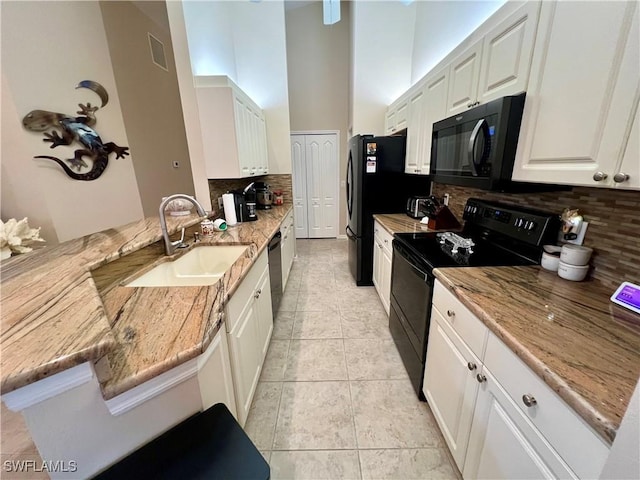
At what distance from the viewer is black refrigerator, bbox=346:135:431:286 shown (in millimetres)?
2672

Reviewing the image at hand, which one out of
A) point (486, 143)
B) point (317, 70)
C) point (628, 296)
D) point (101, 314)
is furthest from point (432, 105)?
point (317, 70)

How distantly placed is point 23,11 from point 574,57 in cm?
456

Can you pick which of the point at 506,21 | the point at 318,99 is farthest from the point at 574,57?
the point at 318,99

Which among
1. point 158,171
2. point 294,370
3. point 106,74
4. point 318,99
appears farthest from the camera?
point 318,99

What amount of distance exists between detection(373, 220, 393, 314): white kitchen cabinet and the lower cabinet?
941mm

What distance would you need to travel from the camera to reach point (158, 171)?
4.27 meters

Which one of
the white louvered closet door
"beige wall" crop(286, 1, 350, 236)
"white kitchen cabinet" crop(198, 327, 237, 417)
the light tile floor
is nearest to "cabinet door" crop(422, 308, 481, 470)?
the light tile floor

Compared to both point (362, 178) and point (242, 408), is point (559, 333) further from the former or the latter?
point (362, 178)

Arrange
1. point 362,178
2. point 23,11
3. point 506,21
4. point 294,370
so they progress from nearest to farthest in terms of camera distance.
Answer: point 506,21
point 294,370
point 23,11
point 362,178

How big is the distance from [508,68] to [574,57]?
1.19ft

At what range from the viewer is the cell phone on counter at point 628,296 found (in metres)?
0.90

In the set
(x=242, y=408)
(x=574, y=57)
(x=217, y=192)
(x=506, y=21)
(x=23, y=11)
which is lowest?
(x=242, y=408)

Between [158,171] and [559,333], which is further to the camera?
[158,171]

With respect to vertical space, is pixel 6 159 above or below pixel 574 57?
below
